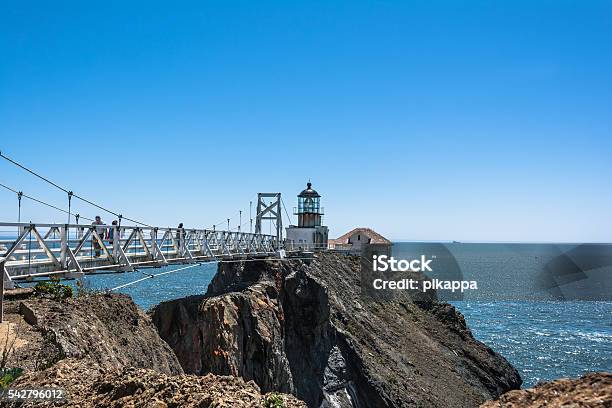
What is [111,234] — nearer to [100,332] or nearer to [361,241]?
[100,332]

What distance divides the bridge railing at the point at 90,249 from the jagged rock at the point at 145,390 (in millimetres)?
4851

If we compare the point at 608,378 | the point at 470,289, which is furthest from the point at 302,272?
the point at 470,289

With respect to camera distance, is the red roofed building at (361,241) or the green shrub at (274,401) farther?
the red roofed building at (361,241)

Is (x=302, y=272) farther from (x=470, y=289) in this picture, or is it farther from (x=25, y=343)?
(x=470, y=289)

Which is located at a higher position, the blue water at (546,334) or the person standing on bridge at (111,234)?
the person standing on bridge at (111,234)

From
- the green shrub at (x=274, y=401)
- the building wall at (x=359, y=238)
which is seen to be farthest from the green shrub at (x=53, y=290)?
the building wall at (x=359, y=238)

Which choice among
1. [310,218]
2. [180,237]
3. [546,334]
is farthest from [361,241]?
[180,237]

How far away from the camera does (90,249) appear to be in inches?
634

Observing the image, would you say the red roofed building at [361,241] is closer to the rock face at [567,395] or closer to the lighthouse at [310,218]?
the lighthouse at [310,218]

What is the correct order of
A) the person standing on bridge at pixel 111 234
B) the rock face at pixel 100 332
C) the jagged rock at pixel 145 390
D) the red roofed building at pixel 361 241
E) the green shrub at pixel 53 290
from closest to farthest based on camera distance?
the jagged rock at pixel 145 390, the rock face at pixel 100 332, the green shrub at pixel 53 290, the person standing on bridge at pixel 111 234, the red roofed building at pixel 361 241

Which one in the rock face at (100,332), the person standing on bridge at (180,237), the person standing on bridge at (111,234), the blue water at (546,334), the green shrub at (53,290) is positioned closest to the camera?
the rock face at (100,332)

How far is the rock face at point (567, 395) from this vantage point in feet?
18.5

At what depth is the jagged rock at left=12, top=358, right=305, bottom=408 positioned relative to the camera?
7668 millimetres

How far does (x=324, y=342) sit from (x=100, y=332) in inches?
837
